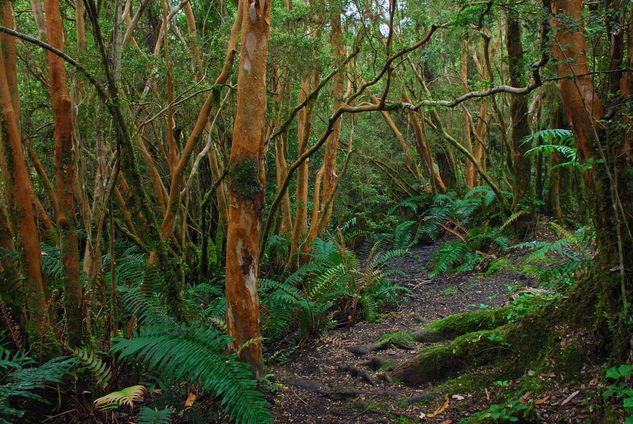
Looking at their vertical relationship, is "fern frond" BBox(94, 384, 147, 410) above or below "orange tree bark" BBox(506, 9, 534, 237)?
below

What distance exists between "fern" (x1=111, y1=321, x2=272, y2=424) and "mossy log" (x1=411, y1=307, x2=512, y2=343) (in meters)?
2.26

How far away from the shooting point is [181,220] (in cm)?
859

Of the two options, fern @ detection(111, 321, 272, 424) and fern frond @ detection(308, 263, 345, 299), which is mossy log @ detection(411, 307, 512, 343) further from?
fern @ detection(111, 321, 272, 424)

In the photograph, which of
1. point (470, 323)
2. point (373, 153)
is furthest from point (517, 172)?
point (373, 153)

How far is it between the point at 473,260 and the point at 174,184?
17.3 ft

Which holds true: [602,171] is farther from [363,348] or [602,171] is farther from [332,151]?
[332,151]

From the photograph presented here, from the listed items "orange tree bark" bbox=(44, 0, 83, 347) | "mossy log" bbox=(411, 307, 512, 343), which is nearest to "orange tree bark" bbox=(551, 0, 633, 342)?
"mossy log" bbox=(411, 307, 512, 343)

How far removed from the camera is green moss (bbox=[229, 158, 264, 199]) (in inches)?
152

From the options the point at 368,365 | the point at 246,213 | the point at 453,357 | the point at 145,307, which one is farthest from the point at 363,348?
the point at 145,307

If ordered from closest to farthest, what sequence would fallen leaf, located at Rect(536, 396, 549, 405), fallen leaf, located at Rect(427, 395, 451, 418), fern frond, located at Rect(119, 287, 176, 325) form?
fallen leaf, located at Rect(536, 396, 549, 405) < fallen leaf, located at Rect(427, 395, 451, 418) < fern frond, located at Rect(119, 287, 176, 325)

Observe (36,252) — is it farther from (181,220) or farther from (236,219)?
(181,220)

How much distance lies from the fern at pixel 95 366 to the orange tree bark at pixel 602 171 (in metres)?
3.35

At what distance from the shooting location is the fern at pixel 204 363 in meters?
2.79

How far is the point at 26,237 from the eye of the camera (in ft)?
11.1
